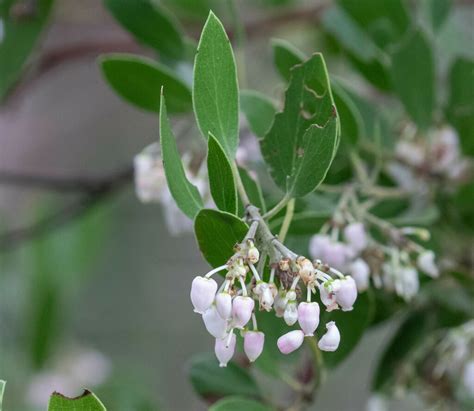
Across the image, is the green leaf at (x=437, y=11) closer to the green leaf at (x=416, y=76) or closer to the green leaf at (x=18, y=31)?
the green leaf at (x=416, y=76)

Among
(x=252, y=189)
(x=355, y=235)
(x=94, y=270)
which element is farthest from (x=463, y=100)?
(x=94, y=270)

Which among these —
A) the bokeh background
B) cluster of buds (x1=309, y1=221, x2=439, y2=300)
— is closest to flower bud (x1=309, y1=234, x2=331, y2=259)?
cluster of buds (x1=309, y1=221, x2=439, y2=300)

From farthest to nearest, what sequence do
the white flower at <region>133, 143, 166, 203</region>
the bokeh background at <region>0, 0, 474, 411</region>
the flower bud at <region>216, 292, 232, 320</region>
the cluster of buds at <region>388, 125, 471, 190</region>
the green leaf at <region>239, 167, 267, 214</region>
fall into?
the bokeh background at <region>0, 0, 474, 411</region>
the cluster of buds at <region>388, 125, 471, 190</region>
the white flower at <region>133, 143, 166, 203</region>
the green leaf at <region>239, 167, 267, 214</region>
the flower bud at <region>216, 292, 232, 320</region>

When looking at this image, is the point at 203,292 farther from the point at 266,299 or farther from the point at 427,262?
the point at 427,262

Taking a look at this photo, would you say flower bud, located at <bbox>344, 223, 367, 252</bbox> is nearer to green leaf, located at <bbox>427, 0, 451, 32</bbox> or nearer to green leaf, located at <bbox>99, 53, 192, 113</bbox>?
green leaf, located at <bbox>99, 53, 192, 113</bbox>

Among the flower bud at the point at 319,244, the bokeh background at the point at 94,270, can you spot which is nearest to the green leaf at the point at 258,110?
the flower bud at the point at 319,244

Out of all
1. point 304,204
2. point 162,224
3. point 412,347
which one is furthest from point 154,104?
point 162,224
